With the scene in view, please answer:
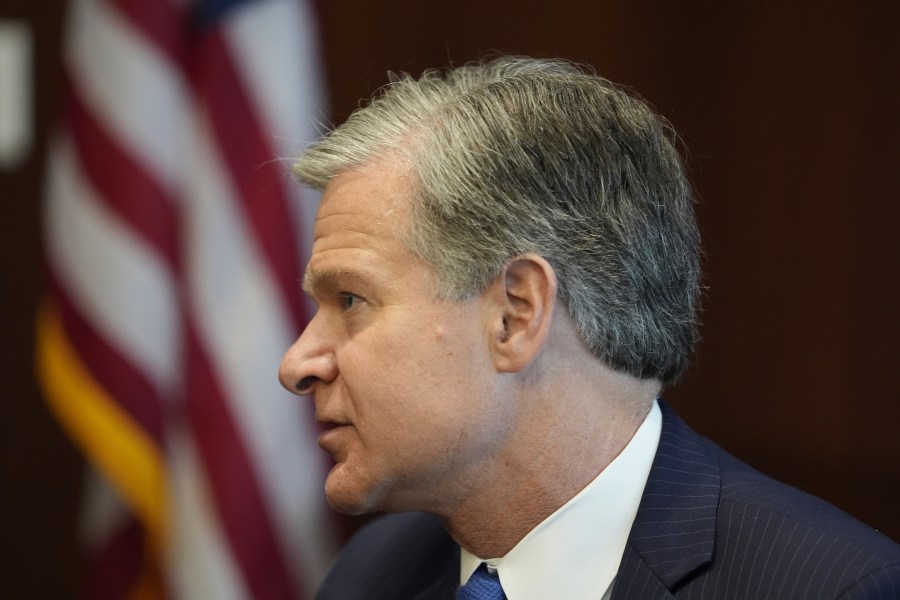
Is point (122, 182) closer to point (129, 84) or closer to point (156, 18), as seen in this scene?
point (129, 84)

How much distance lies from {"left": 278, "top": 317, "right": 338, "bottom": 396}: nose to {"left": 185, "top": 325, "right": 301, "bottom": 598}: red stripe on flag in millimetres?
1062

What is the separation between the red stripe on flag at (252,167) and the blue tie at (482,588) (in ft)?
3.98

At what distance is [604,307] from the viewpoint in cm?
153

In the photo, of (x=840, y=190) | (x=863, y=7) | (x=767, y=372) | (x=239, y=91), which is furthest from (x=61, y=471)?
(x=863, y=7)

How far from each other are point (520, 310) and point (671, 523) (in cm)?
35

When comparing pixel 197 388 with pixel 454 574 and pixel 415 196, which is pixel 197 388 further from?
pixel 415 196

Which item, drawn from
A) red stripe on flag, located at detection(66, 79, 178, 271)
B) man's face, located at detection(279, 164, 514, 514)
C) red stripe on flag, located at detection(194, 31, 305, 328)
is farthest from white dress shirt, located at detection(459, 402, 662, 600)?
red stripe on flag, located at detection(66, 79, 178, 271)

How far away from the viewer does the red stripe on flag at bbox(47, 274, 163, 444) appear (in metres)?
2.75

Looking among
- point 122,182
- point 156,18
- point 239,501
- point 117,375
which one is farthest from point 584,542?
point 156,18

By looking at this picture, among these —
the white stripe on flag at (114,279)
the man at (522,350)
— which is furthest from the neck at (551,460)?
the white stripe on flag at (114,279)

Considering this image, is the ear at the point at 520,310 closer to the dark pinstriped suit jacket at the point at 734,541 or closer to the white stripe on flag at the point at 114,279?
the dark pinstriped suit jacket at the point at 734,541

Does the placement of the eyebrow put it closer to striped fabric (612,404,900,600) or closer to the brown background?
striped fabric (612,404,900,600)

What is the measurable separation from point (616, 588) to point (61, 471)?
8.30ft

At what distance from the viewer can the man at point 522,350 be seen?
1491 millimetres
